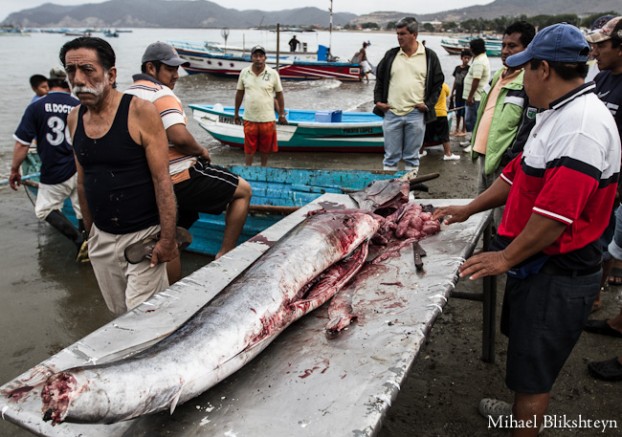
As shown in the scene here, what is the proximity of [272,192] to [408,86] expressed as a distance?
2.47 metres

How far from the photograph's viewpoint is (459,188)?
28.8 ft

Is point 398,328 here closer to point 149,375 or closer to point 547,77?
point 149,375

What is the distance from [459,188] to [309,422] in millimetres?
7567

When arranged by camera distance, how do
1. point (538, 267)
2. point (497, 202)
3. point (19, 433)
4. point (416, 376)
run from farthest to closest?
1. point (416, 376)
2. point (19, 433)
3. point (497, 202)
4. point (538, 267)

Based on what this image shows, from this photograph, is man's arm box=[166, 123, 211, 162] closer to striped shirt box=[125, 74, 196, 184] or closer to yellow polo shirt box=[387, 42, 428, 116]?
striped shirt box=[125, 74, 196, 184]

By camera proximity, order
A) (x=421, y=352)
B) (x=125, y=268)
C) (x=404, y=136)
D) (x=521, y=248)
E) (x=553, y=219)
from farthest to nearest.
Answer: (x=404, y=136), (x=421, y=352), (x=125, y=268), (x=521, y=248), (x=553, y=219)

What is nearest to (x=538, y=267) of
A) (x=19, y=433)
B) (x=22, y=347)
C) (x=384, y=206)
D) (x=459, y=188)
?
(x=384, y=206)

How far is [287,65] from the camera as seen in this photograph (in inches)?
1128

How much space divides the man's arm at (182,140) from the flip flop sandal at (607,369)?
3.78 meters

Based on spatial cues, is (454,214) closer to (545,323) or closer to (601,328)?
(545,323)

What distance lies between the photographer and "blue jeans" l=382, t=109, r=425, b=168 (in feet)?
22.8

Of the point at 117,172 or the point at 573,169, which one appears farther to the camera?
the point at 117,172

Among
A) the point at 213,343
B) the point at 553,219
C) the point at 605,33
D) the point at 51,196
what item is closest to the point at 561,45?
the point at 553,219

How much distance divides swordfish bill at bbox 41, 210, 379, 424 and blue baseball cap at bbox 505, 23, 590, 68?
164 cm
